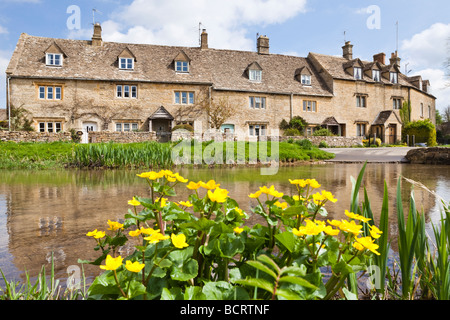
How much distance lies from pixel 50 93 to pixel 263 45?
22.8 m

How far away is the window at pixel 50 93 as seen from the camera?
88.1 feet

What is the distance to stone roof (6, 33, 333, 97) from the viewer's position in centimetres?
2742

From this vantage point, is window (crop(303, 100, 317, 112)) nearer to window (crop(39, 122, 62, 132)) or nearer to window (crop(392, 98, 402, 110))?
window (crop(392, 98, 402, 110))

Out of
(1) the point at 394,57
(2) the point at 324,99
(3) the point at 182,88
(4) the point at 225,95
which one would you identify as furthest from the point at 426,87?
(3) the point at 182,88

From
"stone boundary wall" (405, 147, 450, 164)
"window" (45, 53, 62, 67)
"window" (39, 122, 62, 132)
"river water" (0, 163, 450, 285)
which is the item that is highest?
"window" (45, 53, 62, 67)

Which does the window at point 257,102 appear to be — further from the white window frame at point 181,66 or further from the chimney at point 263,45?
the white window frame at point 181,66

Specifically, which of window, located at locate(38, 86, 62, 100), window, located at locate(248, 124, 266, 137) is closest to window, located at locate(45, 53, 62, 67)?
window, located at locate(38, 86, 62, 100)

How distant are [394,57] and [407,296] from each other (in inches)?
1938

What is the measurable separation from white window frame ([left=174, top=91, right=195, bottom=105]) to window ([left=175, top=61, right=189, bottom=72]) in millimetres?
2406

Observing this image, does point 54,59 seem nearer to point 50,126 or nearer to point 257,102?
point 50,126

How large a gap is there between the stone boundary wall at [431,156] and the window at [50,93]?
88.6ft

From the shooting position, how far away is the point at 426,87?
45875 mm
